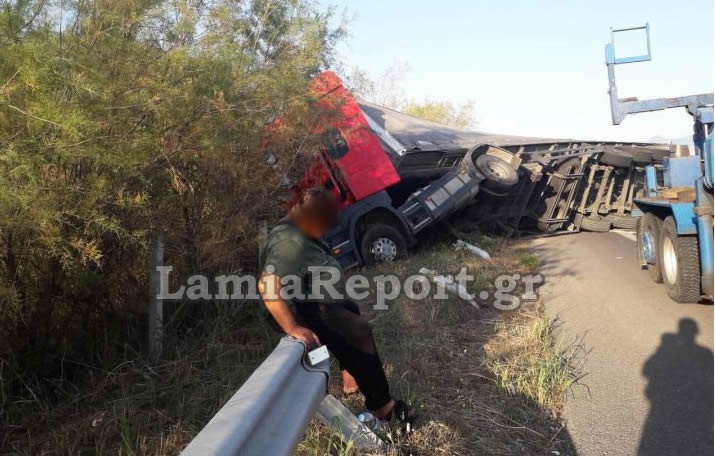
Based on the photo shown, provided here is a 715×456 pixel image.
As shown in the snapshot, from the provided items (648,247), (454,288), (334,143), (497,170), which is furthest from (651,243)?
(334,143)

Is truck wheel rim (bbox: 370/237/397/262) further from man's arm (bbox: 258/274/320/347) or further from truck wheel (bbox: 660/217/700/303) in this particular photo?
man's arm (bbox: 258/274/320/347)

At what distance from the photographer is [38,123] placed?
3010 mm

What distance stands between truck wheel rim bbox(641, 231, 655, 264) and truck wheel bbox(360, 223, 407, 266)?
368 centimetres

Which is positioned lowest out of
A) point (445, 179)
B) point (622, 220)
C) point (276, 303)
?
point (622, 220)

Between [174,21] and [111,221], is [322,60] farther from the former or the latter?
[111,221]

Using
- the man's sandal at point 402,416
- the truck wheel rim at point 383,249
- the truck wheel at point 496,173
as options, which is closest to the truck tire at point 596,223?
the truck wheel at point 496,173

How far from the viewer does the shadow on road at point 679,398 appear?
3.33m

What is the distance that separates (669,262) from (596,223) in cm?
585

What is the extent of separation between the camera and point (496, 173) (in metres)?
10.8

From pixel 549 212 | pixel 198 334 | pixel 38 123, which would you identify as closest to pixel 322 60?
pixel 198 334

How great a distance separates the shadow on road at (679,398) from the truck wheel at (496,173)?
5509 mm

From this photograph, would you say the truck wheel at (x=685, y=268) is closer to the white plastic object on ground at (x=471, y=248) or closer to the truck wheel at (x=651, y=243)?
the truck wheel at (x=651, y=243)

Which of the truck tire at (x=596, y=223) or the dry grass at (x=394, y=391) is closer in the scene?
the dry grass at (x=394, y=391)

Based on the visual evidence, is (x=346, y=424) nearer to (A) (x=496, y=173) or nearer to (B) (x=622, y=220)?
(A) (x=496, y=173)
